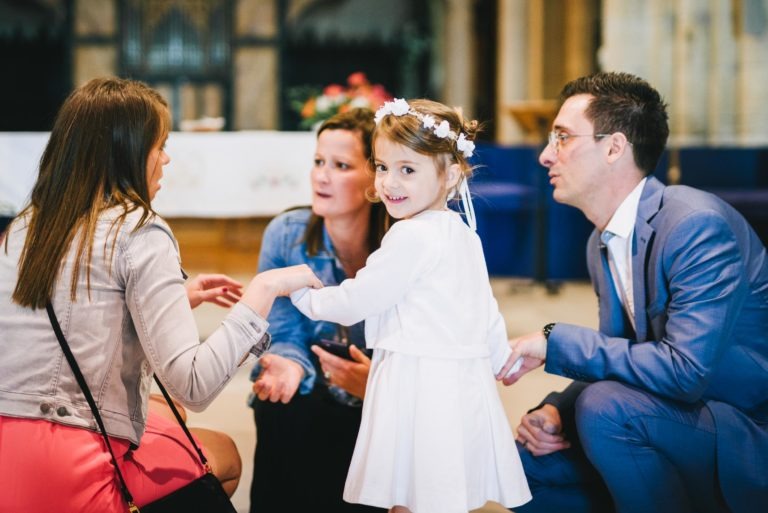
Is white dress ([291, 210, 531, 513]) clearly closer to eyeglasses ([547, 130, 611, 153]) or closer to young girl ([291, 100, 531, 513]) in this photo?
young girl ([291, 100, 531, 513])

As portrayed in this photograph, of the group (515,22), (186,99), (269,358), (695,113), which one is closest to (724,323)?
(269,358)

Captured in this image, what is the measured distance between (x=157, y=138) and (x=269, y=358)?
2.62 feet

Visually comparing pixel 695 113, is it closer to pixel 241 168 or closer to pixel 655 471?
pixel 241 168

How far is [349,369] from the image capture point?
7.96 ft

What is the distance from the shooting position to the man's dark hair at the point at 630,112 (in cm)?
238

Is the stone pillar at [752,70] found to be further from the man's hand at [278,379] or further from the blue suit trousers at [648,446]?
the man's hand at [278,379]

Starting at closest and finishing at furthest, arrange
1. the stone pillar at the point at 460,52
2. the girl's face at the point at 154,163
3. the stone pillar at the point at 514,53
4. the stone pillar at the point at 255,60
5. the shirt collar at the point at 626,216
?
1. the girl's face at the point at 154,163
2. the shirt collar at the point at 626,216
3. the stone pillar at the point at 514,53
4. the stone pillar at the point at 460,52
5. the stone pillar at the point at 255,60

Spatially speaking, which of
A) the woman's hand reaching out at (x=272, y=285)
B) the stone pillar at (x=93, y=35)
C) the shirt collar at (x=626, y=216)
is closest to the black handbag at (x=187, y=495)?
the woman's hand reaching out at (x=272, y=285)

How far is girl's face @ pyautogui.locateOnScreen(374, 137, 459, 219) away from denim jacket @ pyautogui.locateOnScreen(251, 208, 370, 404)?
597mm

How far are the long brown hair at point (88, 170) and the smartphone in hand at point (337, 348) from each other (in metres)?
0.84

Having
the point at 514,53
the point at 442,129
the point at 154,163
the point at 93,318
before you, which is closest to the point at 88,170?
the point at 154,163

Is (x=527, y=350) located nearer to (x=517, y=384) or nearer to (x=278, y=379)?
(x=278, y=379)

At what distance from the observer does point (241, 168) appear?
5.94 meters

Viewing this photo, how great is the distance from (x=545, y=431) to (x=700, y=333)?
0.55 m
